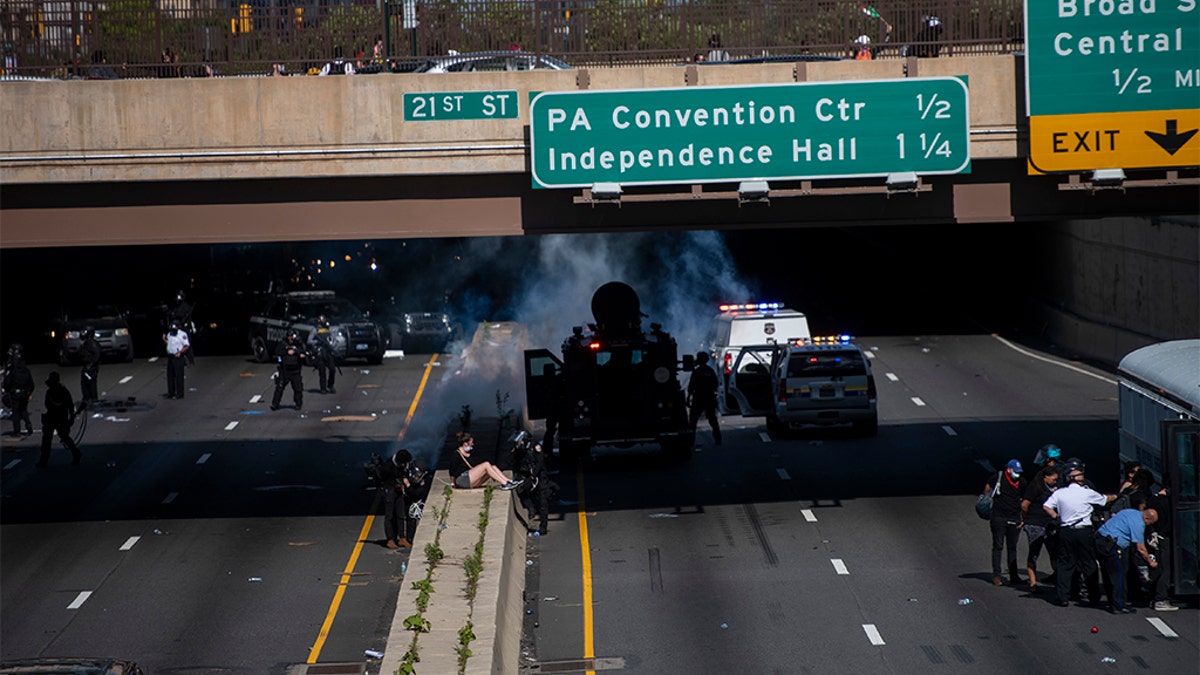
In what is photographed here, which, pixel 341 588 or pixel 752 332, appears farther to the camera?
pixel 752 332

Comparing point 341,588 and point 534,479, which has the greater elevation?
point 534,479

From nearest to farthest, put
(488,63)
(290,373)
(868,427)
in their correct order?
(488,63) → (868,427) → (290,373)

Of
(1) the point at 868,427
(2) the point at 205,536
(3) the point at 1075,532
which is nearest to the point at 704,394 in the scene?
(1) the point at 868,427

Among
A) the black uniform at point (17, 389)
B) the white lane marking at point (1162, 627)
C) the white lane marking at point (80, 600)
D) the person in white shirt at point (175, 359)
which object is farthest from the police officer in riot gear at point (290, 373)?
the white lane marking at point (1162, 627)

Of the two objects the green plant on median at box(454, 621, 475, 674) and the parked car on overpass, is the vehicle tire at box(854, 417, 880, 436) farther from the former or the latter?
the green plant on median at box(454, 621, 475, 674)

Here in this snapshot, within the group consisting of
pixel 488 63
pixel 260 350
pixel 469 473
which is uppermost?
pixel 488 63

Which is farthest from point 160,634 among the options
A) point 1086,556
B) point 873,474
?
point 873,474

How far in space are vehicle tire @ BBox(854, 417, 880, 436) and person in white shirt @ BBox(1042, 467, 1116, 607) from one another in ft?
41.4

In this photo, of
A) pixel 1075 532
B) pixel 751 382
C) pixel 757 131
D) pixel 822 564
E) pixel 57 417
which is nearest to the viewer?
pixel 1075 532

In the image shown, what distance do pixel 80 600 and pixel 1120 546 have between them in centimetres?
1298

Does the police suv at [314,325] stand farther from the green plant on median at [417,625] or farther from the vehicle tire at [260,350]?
the green plant on median at [417,625]

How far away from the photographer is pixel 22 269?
55688 mm

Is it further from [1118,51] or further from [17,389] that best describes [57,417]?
[1118,51]

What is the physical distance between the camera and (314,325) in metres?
43.4
